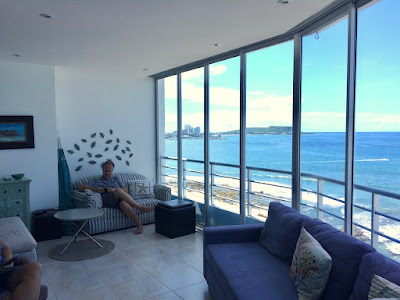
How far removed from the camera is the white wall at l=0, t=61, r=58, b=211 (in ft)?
14.2

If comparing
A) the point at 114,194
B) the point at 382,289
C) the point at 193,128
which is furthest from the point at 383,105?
the point at 382,289

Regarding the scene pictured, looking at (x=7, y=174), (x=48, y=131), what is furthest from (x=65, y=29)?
(x=7, y=174)

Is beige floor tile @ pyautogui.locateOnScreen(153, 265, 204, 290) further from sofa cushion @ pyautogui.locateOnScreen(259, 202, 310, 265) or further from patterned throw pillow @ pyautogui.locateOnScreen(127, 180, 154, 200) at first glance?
patterned throw pillow @ pyautogui.locateOnScreen(127, 180, 154, 200)

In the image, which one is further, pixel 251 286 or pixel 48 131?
pixel 48 131

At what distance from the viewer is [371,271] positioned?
1581 millimetres

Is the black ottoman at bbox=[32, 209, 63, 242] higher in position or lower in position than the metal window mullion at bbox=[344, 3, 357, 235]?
lower

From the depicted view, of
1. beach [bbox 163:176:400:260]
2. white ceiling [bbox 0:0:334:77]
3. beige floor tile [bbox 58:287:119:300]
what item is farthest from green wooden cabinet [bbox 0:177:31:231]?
beach [bbox 163:176:400:260]

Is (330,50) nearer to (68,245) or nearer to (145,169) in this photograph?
(145,169)

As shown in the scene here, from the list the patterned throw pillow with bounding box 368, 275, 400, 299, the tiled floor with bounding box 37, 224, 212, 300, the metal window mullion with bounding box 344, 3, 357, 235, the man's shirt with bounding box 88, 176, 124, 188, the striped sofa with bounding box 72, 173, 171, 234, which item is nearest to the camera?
the patterned throw pillow with bounding box 368, 275, 400, 299

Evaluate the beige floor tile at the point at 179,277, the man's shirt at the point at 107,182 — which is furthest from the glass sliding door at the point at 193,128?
the beige floor tile at the point at 179,277

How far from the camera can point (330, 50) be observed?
1097 cm

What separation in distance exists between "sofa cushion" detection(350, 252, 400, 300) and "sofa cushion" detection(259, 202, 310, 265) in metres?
0.81

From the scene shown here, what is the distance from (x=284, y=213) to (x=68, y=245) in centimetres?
283

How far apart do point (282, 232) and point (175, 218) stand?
2.08 meters
